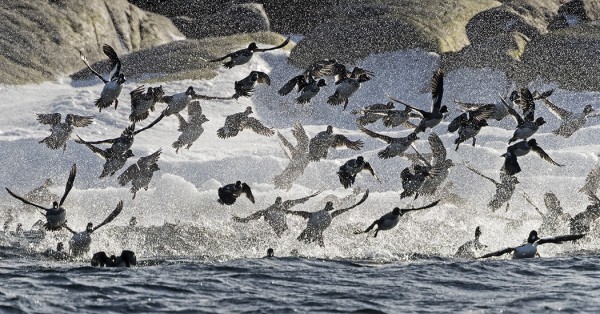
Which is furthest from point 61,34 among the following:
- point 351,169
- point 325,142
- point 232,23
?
point 351,169

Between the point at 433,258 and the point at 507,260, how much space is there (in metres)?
1.35

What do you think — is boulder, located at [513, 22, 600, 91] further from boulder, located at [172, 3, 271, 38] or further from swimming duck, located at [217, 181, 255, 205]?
swimming duck, located at [217, 181, 255, 205]

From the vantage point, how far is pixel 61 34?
149 feet

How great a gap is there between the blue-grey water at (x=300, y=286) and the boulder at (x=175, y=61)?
74.9 ft

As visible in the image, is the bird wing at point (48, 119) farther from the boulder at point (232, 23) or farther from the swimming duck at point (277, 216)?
the boulder at point (232, 23)

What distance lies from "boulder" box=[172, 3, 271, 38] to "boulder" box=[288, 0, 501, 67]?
19.2ft

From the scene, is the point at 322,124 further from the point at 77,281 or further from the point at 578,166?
the point at 77,281

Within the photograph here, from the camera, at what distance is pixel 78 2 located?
1850 inches

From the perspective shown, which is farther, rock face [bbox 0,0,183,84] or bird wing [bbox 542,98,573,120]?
rock face [bbox 0,0,183,84]

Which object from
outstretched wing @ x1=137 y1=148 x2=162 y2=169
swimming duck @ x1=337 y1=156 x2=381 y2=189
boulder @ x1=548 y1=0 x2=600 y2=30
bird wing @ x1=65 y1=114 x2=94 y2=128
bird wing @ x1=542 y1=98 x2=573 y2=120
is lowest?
swimming duck @ x1=337 y1=156 x2=381 y2=189

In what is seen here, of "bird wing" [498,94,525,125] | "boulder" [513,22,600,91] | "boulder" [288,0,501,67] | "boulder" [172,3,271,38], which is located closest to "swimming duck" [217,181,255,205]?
"bird wing" [498,94,525,125]

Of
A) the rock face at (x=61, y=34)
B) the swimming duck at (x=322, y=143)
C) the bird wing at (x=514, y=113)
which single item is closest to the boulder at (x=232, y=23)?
the rock face at (x=61, y=34)

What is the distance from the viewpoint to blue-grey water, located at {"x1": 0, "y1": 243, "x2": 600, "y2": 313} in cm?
1441

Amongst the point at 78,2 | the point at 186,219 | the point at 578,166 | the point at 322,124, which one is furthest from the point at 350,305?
the point at 78,2
